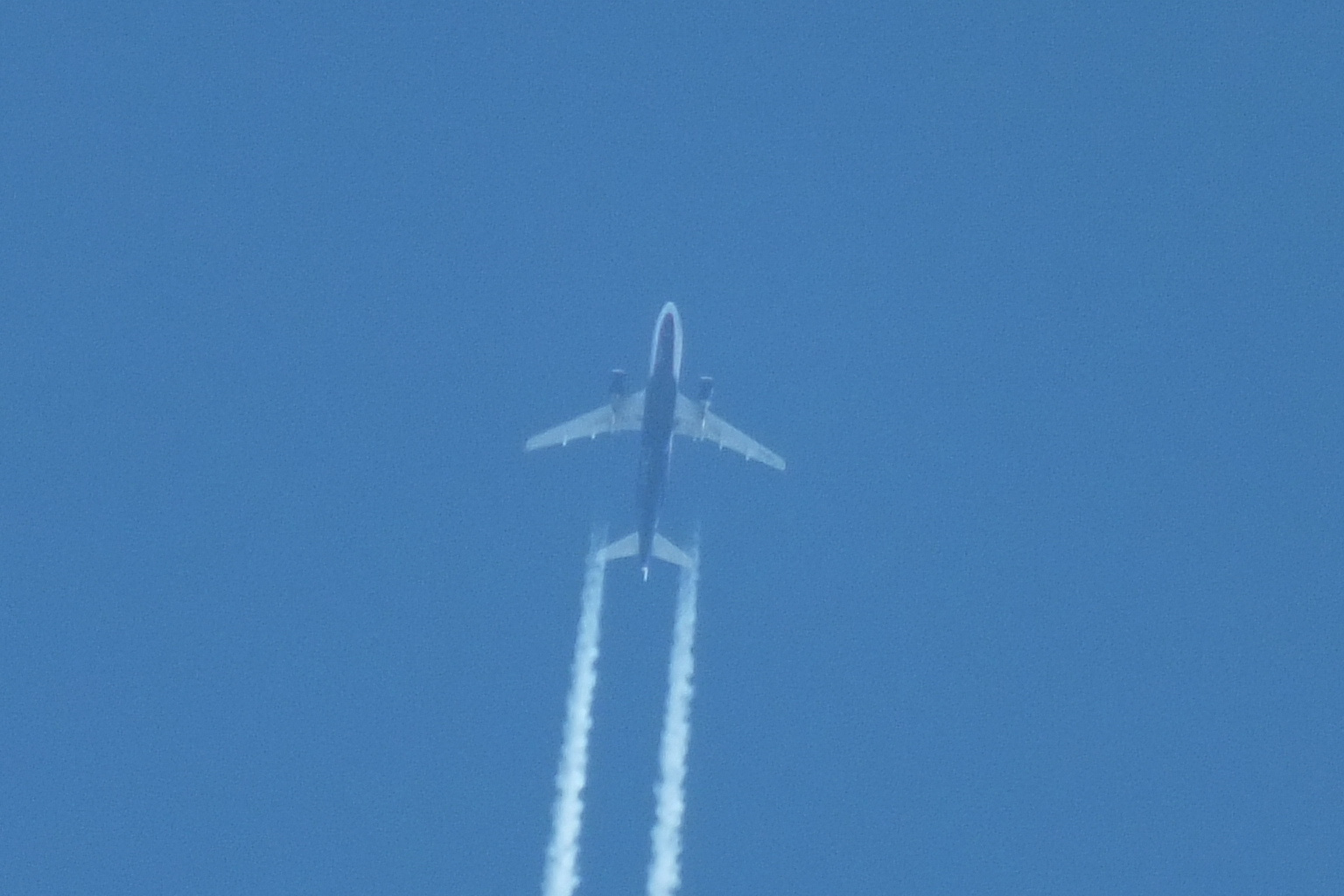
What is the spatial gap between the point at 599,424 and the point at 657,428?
3424 mm

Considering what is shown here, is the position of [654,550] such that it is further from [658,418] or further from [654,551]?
[658,418]

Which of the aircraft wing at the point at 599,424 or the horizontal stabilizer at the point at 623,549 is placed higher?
the aircraft wing at the point at 599,424

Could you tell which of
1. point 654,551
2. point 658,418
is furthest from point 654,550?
point 658,418

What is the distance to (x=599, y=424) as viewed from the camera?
8669 centimetres

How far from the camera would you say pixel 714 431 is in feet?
285

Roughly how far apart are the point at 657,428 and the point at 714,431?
12.0 feet

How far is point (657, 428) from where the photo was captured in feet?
275

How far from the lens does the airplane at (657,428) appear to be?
83.1 metres

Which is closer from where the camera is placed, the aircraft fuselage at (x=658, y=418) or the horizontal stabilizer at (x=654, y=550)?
the aircraft fuselage at (x=658, y=418)

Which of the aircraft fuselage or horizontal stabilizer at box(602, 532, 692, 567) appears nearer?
the aircraft fuselage

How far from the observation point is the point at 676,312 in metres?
82.7

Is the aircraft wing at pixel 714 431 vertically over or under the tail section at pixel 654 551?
over

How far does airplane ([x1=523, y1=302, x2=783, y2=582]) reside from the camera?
83.1 m

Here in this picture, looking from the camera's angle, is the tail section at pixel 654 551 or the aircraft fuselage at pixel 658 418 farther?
the tail section at pixel 654 551
